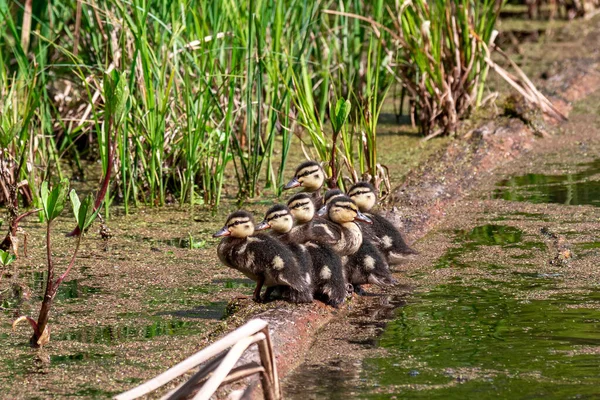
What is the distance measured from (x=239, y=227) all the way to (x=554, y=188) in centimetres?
299

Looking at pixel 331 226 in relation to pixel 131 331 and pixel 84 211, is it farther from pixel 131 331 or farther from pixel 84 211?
pixel 84 211

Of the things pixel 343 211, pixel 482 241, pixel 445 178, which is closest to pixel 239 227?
pixel 343 211

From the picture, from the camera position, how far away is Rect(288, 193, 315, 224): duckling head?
502cm

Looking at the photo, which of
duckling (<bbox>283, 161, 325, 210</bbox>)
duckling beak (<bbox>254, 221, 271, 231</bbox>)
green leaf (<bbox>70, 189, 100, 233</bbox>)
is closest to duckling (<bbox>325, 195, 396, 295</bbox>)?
duckling beak (<bbox>254, 221, 271, 231</bbox>)

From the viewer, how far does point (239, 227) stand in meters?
4.72

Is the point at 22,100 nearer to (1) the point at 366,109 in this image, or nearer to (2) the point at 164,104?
(2) the point at 164,104

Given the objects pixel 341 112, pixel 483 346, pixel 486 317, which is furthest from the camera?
pixel 341 112

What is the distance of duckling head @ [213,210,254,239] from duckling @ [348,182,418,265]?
2.54ft

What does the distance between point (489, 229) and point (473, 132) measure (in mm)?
2051

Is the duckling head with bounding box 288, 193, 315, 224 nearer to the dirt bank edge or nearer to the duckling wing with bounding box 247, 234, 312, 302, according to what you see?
the duckling wing with bounding box 247, 234, 312, 302

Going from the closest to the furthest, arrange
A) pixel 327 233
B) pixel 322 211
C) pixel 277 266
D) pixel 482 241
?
pixel 277 266 < pixel 327 233 < pixel 322 211 < pixel 482 241

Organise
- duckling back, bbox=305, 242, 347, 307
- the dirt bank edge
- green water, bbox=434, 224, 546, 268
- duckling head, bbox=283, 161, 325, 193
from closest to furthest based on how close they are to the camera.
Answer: the dirt bank edge → duckling back, bbox=305, 242, 347, 307 → green water, bbox=434, 224, 546, 268 → duckling head, bbox=283, 161, 325, 193

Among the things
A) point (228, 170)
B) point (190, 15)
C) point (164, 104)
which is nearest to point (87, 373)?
point (164, 104)

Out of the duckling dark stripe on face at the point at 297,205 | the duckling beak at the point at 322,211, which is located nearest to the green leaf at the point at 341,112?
the duckling beak at the point at 322,211
